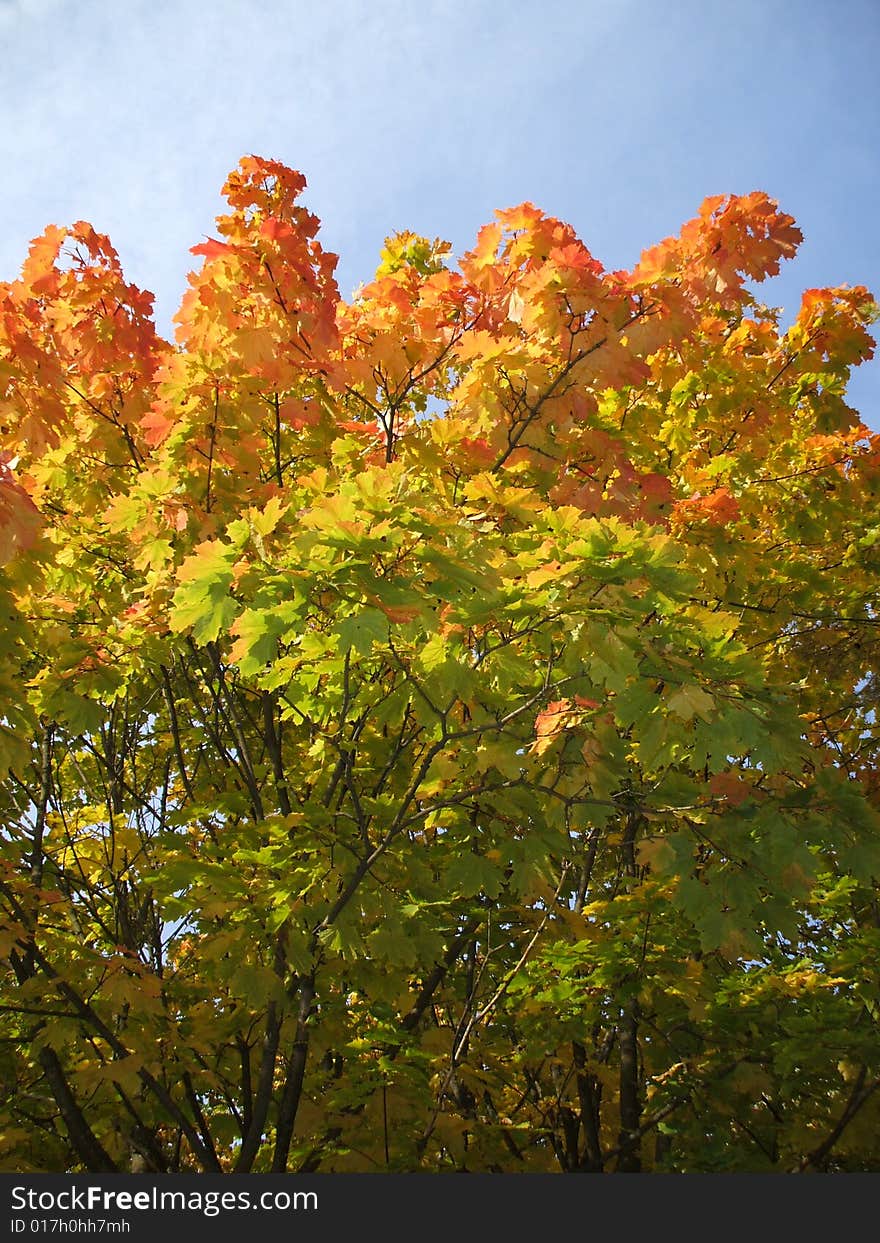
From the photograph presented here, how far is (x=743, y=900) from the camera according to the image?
13.1 ft

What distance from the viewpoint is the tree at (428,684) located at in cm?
386

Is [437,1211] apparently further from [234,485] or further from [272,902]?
[234,485]

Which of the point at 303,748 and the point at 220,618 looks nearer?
the point at 220,618

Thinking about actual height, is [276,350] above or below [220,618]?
above

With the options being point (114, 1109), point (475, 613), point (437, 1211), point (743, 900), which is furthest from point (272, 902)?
point (114, 1109)

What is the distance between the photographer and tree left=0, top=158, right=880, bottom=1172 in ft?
12.6

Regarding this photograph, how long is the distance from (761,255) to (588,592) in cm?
232

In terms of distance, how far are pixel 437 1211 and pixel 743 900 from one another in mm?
1879

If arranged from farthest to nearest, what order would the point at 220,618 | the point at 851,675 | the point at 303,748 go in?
the point at 851,675 < the point at 303,748 < the point at 220,618

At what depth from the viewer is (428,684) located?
4355 mm

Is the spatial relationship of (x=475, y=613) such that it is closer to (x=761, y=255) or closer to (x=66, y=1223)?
(x=761, y=255)

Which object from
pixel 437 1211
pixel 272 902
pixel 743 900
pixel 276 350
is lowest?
pixel 437 1211

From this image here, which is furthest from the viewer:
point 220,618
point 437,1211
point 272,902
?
point 272,902

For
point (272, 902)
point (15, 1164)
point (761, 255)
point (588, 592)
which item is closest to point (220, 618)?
point (588, 592)
